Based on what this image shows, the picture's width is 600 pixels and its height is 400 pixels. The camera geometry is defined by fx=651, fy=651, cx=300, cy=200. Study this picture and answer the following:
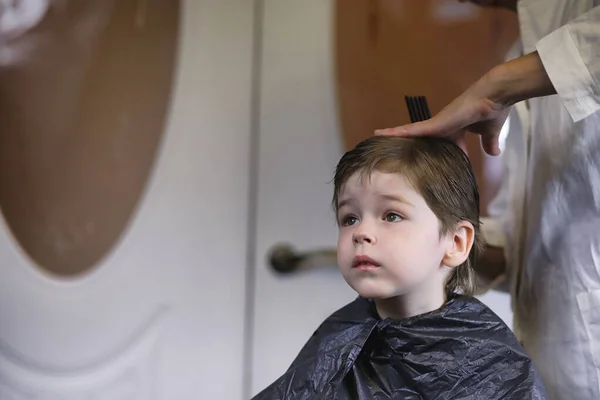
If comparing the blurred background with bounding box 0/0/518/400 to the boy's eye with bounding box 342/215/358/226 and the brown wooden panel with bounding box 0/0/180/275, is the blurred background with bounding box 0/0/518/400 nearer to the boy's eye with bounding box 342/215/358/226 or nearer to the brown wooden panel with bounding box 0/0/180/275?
the brown wooden panel with bounding box 0/0/180/275

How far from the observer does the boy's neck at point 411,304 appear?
0.82 meters

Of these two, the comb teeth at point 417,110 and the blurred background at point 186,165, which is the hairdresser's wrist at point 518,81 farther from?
the blurred background at point 186,165

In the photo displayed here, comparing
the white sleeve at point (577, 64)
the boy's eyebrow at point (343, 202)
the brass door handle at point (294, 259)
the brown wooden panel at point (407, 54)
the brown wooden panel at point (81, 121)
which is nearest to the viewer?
the white sleeve at point (577, 64)

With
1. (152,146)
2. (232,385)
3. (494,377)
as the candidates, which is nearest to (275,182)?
(152,146)

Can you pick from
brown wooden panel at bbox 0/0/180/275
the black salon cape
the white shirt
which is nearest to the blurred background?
brown wooden panel at bbox 0/0/180/275

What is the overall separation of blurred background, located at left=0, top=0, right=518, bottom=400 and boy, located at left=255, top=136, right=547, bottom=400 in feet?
1.56

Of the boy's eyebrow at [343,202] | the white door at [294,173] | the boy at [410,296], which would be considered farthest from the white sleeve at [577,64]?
the white door at [294,173]

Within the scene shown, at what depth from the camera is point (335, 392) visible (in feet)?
2.62

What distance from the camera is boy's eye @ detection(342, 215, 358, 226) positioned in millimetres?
814

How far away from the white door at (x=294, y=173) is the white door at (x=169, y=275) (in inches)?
2.0

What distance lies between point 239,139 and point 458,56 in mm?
507

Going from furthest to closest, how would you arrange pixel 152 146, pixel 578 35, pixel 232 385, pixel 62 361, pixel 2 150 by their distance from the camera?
pixel 232 385 → pixel 152 146 → pixel 62 361 → pixel 2 150 → pixel 578 35

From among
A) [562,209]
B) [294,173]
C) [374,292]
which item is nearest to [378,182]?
[374,292]

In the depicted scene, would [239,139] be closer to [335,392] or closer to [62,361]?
[62,361]
